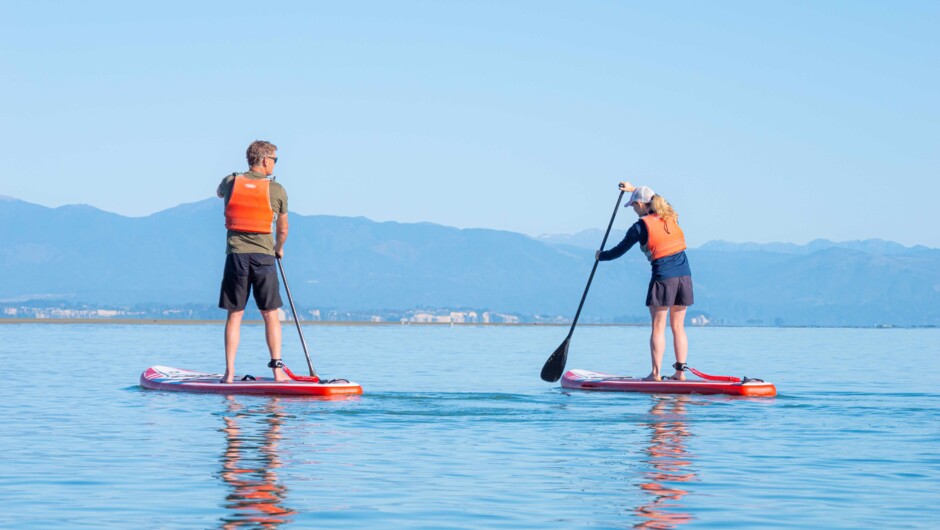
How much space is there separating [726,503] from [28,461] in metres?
5.19

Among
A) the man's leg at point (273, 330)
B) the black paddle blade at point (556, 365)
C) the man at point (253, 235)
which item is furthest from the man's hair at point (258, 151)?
the black paddle blade at point (556, 365)

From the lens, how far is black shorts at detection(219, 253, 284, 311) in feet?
52.1

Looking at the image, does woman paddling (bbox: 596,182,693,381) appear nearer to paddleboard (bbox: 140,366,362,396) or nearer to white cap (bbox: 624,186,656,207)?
white cap (bbox: 624,186,656,207)

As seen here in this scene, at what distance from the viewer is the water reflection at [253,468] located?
845 centimetres

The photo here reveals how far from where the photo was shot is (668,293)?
57.7 feet

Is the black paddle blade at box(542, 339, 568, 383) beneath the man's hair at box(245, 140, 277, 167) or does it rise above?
beneath

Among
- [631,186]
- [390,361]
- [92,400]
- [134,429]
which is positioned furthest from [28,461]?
[390,361]

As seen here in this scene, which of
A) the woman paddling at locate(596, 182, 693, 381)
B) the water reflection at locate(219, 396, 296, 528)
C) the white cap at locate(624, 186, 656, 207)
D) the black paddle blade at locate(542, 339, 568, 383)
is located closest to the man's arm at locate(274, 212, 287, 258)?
the water reflection at locate(219, 396, 296, 528)

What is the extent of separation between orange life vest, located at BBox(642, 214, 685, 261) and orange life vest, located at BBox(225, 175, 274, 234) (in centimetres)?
467

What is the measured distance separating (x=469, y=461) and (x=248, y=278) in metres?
5.67

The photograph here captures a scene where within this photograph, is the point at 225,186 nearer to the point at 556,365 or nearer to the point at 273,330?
the point at 273,330

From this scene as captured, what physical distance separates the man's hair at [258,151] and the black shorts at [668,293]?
16.0ft

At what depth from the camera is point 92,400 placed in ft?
56.6

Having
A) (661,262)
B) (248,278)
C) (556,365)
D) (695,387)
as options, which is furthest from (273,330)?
(556,365)
